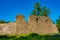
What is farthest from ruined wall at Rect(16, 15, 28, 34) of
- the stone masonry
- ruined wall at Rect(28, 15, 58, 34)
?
ruined wall at Rect(28, 15, 58, 34)

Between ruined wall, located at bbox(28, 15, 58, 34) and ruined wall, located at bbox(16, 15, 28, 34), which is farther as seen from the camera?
ruined wall, located at bbox(28, 15, 58, 34)

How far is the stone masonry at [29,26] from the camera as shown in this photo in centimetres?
3419

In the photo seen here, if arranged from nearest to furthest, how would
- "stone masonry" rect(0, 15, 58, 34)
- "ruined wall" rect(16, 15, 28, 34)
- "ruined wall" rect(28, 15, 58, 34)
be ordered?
"stone masonry" rect(0, 15, 58, 34) < "ruined wall" rect(16, 15, 28, 34) < "ruined wall" rect(28, 15, 58, 34)

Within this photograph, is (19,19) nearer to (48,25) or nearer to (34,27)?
(34,27)

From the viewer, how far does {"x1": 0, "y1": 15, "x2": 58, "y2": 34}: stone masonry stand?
112ft

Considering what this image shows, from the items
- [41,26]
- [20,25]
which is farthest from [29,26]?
[41,26]

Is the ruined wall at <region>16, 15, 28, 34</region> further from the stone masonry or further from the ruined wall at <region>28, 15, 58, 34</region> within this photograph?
the ruined wall at <region>28, 15, 58, 34</region>

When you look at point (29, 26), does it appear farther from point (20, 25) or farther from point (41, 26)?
point (41, 26)

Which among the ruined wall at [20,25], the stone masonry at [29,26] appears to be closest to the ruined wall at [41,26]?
the stone masonry at [29,26]

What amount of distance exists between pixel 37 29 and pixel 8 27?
17.0 ft

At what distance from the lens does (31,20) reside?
35.4m

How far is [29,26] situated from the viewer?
35.1 m

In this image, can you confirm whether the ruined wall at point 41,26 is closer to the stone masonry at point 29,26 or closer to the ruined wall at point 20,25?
the stone masonry at point 29,26

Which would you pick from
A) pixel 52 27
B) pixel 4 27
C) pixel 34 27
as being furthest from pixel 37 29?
pixel 4 27
